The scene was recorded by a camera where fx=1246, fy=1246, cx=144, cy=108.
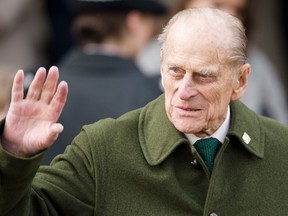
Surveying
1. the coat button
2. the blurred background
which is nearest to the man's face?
the coat button

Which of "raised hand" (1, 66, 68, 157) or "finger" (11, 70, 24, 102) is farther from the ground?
"finger" (11, 70, 24, 102)

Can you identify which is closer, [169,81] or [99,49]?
[169,81]

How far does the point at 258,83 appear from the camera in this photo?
863 cm

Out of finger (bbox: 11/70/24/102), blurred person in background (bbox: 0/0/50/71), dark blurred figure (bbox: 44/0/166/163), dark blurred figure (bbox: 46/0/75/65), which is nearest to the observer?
finger (bbox: 11/70/24/102)

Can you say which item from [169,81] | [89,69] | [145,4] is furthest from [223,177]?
[145,4]

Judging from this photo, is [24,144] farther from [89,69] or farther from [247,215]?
[89,69]

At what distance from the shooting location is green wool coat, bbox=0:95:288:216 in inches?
200

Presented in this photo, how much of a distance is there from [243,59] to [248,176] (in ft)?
1.62

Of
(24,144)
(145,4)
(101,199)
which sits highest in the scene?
(24,144)

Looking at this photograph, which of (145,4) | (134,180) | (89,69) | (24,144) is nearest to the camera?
(24,144)

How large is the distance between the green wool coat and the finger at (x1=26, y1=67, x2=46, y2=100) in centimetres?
38

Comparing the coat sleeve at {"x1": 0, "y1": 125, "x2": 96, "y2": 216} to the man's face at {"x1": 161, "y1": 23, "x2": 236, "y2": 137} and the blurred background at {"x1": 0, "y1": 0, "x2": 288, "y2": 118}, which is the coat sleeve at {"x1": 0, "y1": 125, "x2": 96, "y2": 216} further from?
the blurred background at {"x1": 0, "y1": 0, "x2": 288, "y2": 118}

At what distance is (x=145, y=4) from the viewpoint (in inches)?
306

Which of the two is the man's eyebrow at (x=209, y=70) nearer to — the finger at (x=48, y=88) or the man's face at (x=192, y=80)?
the man's face at (x=192, y=80)
